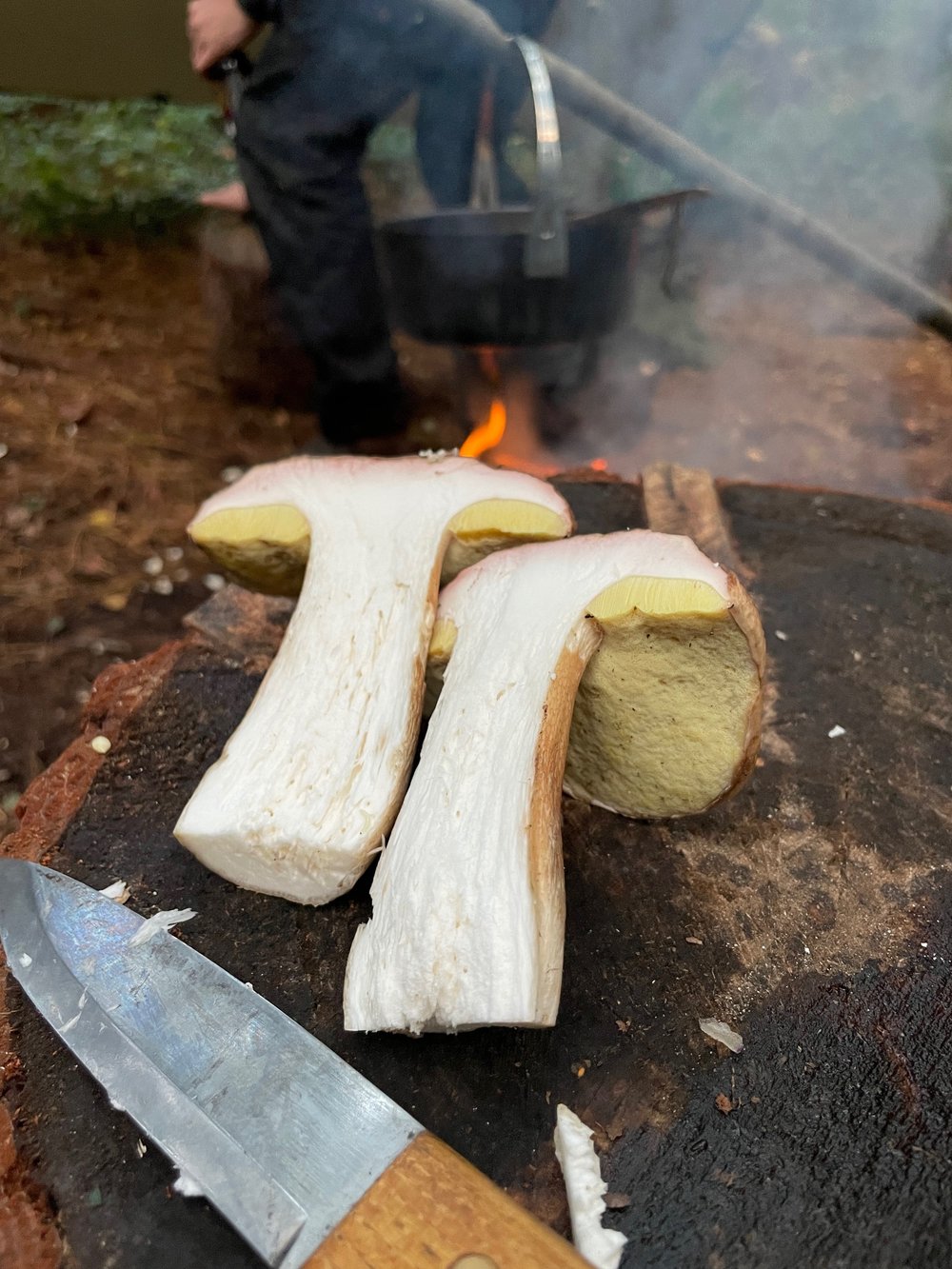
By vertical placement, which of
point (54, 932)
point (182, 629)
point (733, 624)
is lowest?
point (182, 629)

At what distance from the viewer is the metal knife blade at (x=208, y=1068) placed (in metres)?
0.72

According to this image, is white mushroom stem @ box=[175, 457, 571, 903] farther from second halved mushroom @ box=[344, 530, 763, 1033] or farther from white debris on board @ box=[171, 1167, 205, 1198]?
white debris on board @ box=[171, 1167, 205, 1198]

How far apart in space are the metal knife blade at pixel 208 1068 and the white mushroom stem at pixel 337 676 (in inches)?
6.1

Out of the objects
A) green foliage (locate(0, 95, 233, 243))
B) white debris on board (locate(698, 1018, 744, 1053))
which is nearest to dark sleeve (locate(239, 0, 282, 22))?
green foliage (locate(0, 95, 233, 243))

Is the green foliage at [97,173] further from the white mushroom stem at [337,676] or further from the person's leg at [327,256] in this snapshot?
the white mushroom stem at [337,676]

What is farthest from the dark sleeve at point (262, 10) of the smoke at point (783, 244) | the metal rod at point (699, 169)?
the smoke at point (783, 244)

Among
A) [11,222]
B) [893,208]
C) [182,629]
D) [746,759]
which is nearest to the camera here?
[746,759]

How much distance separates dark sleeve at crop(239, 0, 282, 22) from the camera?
8.43 feet

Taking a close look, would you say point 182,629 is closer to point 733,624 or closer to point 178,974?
point 178,974

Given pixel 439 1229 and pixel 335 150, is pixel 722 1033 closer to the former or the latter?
pixel 439 1229

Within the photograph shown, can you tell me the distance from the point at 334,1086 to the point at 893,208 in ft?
19.2

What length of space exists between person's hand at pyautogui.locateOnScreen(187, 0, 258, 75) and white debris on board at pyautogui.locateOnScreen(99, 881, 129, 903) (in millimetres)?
2858

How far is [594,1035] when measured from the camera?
0.93m

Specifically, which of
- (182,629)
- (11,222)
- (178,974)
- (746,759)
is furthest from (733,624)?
(11,222)
